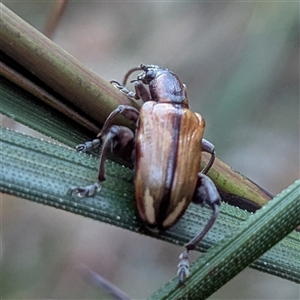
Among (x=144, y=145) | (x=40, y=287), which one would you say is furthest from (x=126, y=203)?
(x=40, y=287)

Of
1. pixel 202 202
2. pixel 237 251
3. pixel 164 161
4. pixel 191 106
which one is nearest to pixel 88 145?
pixel 164 161

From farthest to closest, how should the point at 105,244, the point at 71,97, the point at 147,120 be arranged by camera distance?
the point at 105,244
the point at 147,120
the point at 71,97

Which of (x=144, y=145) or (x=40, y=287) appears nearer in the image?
(x=144, y=145)

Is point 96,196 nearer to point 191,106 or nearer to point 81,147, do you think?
point 81,147

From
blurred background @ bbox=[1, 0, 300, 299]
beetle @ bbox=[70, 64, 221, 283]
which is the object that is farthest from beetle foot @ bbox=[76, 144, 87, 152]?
blurred background @ bbox=[1, 0, 300, 299]

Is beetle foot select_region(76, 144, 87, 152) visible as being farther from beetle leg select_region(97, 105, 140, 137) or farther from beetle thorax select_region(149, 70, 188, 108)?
beetle thorax select_region(149, 70, 188, 108)

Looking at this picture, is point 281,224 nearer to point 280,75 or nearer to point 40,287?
point 40,287

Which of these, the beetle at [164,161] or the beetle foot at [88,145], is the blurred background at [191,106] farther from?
the beetle foot at [88,145]
